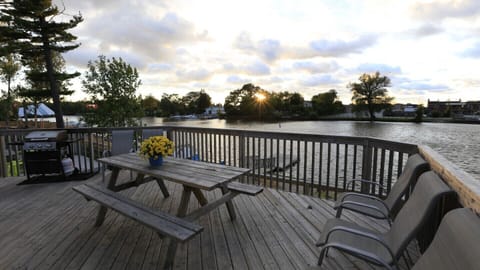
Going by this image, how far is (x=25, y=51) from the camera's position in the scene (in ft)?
34.9

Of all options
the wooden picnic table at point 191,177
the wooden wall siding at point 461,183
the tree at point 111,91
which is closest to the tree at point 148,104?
the tree at point 111,91

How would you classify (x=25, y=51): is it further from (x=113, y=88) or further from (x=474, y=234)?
(x=474, y=234)

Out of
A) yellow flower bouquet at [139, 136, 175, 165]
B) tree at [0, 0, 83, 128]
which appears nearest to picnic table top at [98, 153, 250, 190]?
yellow flower bouquet at [139, 136, 175, 165]

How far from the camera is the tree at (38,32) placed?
942 cm

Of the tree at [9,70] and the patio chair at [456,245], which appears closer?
the patio chair at [456,245]

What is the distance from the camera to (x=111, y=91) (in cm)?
1254

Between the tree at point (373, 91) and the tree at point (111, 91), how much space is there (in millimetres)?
48911

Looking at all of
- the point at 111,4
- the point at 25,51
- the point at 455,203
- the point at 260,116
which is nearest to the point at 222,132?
the point at 455,203

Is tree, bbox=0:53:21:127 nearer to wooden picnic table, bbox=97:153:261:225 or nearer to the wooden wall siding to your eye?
wooden picnic table, bbox=97:153:261:225

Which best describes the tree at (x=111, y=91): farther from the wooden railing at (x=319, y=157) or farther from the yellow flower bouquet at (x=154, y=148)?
the yellow flower bouquet at (x=154, y=148)

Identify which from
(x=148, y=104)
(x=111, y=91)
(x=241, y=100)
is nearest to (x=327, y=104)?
(x=241, y=100)

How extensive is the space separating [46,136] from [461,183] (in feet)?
18.3

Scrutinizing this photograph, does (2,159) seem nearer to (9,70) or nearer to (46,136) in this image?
(46,136)

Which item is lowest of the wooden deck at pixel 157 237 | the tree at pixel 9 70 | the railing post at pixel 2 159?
the wooden deck at pixel 157 237
